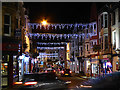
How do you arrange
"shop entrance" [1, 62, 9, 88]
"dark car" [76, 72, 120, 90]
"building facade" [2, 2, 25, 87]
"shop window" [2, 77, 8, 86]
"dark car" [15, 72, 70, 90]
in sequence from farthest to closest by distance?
"shop window" [2, 77, 8, 86], "shop entrance" [1, 62, 9, 88], "building facade" [2, 2, 25, 87], "dark car" [15, 72, 70, 90], "dark car" [76, 72, 120, 90]

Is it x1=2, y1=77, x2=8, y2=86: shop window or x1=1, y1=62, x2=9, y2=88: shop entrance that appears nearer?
x1=1, y1=62, x2=9, y2=88: shop entrance

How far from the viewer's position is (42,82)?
1277cm

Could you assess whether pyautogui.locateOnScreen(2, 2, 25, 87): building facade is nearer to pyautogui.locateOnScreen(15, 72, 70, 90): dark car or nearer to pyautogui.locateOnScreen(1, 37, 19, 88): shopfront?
pyautogui.locateOnScreen(1, 37, 19, 88): shopfront

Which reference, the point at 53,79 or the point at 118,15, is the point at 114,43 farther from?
the point at 53,79

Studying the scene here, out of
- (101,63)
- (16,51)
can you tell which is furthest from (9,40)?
(101,63)

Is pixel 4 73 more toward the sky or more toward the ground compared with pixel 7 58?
more toward the ground

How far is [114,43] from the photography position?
3005cm


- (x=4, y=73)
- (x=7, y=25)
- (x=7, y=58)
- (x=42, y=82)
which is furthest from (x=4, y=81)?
(x=42, y=82)

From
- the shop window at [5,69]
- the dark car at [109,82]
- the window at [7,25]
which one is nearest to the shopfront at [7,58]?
the shop window at [5,69]

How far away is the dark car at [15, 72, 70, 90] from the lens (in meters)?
12.1

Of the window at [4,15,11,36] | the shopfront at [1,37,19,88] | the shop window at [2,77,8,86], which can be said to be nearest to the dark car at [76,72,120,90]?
the shopfront at [1,37,19,88]

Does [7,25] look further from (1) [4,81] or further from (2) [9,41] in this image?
(1) [4,81]

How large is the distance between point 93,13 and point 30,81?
100 feet

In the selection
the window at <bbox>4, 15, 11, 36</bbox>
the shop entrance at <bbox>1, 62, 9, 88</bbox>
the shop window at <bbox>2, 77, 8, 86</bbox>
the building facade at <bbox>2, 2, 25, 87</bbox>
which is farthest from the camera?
the window at <bbox>4, 15, 11, 36</bbox>
